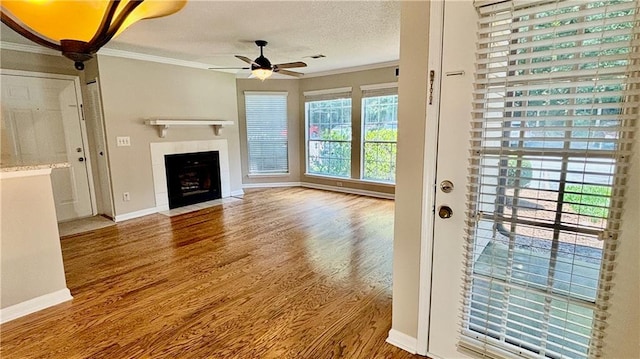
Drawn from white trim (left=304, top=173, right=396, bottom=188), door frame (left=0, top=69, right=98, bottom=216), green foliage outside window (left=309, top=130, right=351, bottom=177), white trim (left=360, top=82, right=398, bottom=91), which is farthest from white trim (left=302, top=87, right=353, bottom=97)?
door frame (left=0, top=69, right=98, bottom=216)

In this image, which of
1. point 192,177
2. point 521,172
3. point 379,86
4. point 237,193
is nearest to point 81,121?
point 192,177

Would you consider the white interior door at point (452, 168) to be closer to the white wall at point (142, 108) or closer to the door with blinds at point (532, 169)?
the door with blinds at point (532, 169)

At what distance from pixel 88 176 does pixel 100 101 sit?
1.21 m

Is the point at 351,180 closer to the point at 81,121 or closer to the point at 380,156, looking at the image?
the point at 380,156

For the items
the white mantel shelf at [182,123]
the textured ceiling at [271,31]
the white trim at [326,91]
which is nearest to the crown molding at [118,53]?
the textured ceiling at [271,31]

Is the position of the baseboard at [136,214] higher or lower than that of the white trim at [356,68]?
lower

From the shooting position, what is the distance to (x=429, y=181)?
1.61 meters

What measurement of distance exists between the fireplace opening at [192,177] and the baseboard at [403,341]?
4.33 meters

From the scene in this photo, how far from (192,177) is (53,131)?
197 centimetres

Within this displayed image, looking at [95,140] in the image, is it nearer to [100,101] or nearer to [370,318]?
[100,101]

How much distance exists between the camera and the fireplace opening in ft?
16.5

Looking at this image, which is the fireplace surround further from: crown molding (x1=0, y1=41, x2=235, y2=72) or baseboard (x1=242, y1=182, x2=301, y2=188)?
baseboard (x1=242, y1=182, x2=301, y2=188)

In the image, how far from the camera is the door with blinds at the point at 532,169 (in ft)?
3.75

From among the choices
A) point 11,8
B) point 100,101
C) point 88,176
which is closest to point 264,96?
point 100,101
